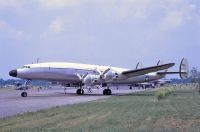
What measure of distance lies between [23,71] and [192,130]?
116ft

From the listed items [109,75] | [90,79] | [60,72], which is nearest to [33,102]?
[60,72]

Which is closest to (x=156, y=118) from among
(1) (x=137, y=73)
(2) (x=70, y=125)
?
(2) (x=70, y=125)

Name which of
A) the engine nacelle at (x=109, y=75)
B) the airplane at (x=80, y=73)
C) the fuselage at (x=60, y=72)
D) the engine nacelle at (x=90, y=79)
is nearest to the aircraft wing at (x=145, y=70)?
the airplane at (x=80, y=73)

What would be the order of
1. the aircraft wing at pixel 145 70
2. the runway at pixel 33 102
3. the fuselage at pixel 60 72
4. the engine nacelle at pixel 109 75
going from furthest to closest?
the engine nacelle at pixel 109 75 → the aircraft wing at pixel 145 70 → the fuselage at pixel 60 72 → the runway at pixel 33 102

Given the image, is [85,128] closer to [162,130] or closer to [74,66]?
[162,130]

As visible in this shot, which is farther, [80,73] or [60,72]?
[80,73]

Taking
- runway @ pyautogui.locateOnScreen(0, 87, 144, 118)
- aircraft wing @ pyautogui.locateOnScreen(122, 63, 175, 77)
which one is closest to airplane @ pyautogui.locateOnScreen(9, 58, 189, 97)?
aircraft wing @ pyautogui.locateOnScreen(122, 63, 175, 77)

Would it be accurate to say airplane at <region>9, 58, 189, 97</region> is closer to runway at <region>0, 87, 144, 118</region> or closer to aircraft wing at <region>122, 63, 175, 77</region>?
aircraft wing at <region>122, 63, 175, 77</region>

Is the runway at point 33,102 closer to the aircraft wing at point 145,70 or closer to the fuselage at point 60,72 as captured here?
the fuselage at point 60,72

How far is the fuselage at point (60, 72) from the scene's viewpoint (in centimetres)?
4714

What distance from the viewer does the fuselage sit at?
47.1m

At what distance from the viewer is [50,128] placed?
46.3ft

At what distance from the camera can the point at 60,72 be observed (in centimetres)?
4897

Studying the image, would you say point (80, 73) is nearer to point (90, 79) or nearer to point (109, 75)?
point (90, 79)
